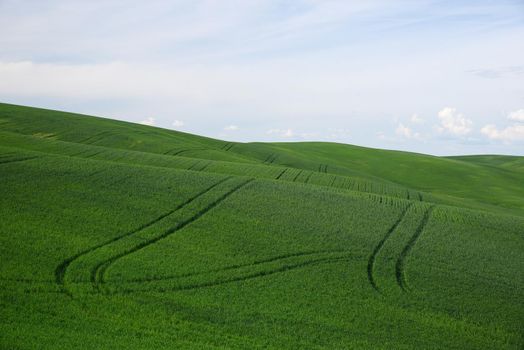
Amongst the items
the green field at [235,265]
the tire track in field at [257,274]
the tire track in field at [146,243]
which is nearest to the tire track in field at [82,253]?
the green field at [235,265]

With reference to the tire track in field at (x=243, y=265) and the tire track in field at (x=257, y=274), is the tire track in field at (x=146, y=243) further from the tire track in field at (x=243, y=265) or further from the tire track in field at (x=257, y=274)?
the tire track in field at (x=257, y=274)

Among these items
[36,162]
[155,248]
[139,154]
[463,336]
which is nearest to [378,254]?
[463,336]

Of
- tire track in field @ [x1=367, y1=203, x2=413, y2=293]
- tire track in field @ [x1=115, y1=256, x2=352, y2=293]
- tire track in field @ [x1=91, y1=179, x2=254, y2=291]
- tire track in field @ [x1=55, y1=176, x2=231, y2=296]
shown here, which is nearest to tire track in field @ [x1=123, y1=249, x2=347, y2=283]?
tire track in field @ [x1=115, y1=256, x2=352, y2=293]

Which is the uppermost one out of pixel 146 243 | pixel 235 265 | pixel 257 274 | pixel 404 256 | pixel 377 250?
pixel 377 250

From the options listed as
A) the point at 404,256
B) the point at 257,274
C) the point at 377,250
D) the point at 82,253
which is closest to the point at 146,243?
the point at 82,253

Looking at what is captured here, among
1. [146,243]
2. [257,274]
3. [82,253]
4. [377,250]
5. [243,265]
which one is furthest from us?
[377,250]

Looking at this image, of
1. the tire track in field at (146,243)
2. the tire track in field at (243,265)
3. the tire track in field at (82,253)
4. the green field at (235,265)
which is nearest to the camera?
the green field at (235,265)

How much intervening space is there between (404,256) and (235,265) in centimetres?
824

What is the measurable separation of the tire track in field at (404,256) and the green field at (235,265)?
123mm

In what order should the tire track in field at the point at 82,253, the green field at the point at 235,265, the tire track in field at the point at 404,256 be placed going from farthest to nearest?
1. the tire track in field at the point at 404,256
2. the tire track in field at the point at 82,253
3. the green field at the point at 235,265

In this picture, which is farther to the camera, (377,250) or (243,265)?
(377,250)

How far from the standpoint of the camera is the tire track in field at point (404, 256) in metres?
23.1

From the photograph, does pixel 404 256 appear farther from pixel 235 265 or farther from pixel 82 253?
pixel 82 253

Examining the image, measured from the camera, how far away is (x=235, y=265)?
2242cm
